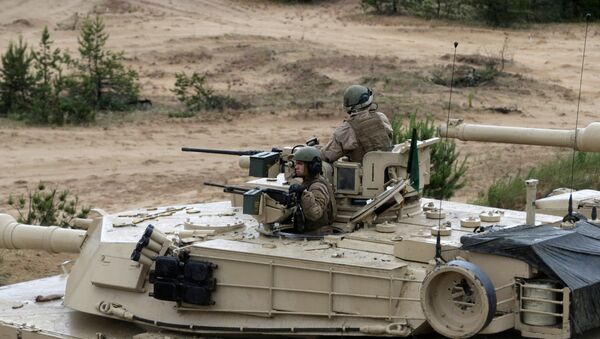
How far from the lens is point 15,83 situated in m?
27.8

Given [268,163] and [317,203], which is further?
Result: [268,163]

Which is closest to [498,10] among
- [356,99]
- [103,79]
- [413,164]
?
[103,79]

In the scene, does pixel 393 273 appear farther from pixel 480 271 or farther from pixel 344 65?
pixel 344 65

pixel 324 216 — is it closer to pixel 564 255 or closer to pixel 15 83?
pixel 564 255

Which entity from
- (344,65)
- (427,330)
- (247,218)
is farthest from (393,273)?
(344,65)

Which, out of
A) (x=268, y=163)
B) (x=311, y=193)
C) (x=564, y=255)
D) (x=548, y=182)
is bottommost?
(x=548, y=182)

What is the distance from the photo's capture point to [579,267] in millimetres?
10523

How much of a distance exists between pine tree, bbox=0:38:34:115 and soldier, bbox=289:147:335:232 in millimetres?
16513

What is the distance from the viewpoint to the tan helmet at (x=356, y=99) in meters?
12.6

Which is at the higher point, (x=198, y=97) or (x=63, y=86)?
(x=63, y=86)

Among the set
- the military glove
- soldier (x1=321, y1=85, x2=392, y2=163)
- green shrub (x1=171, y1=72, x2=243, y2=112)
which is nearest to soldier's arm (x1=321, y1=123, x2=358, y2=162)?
soldier (x1=321, y1=85, x2=392, y2=163)

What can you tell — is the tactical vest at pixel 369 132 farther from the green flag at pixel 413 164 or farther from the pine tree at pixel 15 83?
the pine tree at pixel 15 83

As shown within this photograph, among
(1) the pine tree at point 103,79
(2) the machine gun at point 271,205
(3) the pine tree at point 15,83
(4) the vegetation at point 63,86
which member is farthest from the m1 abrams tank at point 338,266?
(1) the pine tree at point 103,79

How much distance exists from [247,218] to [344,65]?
1808 centimetres
